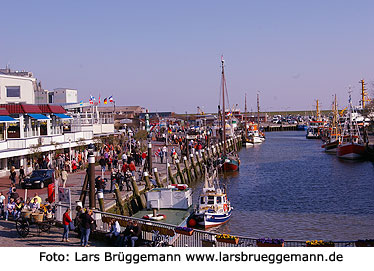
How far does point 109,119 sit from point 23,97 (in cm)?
1582

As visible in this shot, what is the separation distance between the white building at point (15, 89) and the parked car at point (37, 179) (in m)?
21.3

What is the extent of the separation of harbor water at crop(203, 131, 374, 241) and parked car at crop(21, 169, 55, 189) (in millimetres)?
12205

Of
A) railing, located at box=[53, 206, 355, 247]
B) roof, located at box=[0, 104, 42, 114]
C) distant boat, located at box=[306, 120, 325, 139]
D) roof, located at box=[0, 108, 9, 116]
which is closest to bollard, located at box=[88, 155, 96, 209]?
railing, located at box=[53, 206, 355, 247]

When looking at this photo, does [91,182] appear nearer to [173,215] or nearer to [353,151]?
[173,215]

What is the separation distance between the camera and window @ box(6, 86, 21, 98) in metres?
54.1

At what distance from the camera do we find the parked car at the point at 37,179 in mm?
32781

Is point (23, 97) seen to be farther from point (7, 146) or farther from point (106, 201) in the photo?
point (106, 201)

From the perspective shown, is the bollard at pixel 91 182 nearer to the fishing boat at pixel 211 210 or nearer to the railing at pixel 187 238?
the railing at pixel 187 238

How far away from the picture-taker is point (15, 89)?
180 feet

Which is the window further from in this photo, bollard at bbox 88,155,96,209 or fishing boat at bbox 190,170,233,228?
bollard at bbox 88,155,96,209

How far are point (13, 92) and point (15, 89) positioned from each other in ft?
1.45

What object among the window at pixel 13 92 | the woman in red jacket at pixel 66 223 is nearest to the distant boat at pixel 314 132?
the window at pixel 13 92

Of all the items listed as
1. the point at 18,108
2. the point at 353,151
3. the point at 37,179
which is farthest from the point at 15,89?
the point at 353,151
